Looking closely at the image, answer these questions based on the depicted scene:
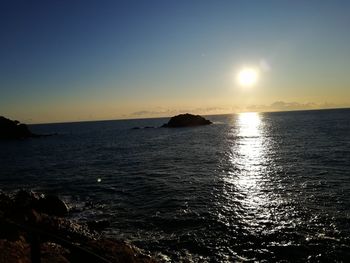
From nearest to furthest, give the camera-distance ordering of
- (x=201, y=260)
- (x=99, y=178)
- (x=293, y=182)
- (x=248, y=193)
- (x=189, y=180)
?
(x=201, y=260), (x=248, y=193), (x=293, y=182), (x=189, y=180), (x=99, y=178)

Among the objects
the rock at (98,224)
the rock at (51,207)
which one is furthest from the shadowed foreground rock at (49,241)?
the rock at (98,224)

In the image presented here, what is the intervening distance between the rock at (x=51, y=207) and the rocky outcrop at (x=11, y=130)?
404 feet

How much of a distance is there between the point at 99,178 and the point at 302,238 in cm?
2933

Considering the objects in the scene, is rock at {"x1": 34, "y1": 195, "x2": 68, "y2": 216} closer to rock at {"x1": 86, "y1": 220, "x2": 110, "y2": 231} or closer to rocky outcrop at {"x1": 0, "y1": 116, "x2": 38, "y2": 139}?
rock at {"x1": 86, "y1": 220, "x2": 110, "y2": 231}

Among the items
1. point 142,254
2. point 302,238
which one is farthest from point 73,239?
point 302,238

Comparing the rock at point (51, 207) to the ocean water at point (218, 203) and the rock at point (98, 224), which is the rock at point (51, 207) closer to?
the ocean water at point (218, 203)

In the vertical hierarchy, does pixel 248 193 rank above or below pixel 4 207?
below

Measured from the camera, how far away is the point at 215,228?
23.8 m

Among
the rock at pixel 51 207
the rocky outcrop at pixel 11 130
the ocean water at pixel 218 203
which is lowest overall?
the ocean water at pixel 218 203

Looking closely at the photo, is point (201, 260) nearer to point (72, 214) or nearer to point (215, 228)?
point (215, 228)

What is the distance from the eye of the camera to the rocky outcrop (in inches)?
5448

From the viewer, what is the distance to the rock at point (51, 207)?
90.7 ft

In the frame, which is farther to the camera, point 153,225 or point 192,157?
point 192,157

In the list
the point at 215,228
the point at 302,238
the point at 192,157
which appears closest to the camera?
the point at 302,238
